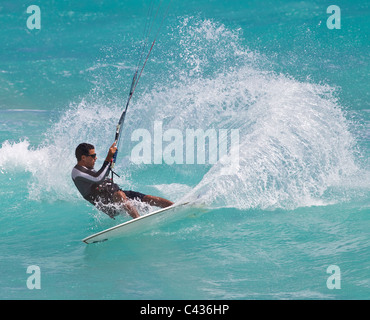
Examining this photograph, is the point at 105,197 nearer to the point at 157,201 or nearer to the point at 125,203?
the point at 125,203

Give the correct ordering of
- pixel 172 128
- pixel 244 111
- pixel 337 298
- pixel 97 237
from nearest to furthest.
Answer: pixel 337 298 → pixel 97 237 → pixel 244 111 → pixel 172 128

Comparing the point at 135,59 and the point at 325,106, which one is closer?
the point at 325,106

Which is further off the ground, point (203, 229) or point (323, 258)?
point (203, 229)

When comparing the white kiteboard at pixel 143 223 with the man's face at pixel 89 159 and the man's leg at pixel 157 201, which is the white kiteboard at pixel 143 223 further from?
the man's face at pixel 89 159

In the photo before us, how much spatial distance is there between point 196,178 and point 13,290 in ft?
18.2

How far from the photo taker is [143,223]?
586cm

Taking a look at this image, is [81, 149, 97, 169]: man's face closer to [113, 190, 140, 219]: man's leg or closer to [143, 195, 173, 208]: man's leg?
[113, 190, 140, 219]: man's leg

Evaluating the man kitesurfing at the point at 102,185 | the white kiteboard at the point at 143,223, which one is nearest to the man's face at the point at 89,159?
the man kitesurfing at the point at 102,185

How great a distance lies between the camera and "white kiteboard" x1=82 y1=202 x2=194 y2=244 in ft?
18.5

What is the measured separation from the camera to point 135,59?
24547mm

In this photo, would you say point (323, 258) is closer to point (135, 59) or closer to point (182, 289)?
point (182, 289)

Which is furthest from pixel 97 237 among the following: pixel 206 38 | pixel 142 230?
pixel 206 38

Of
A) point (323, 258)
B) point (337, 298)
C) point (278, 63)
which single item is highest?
point (278, 63)

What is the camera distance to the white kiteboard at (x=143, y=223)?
18.5 ft
